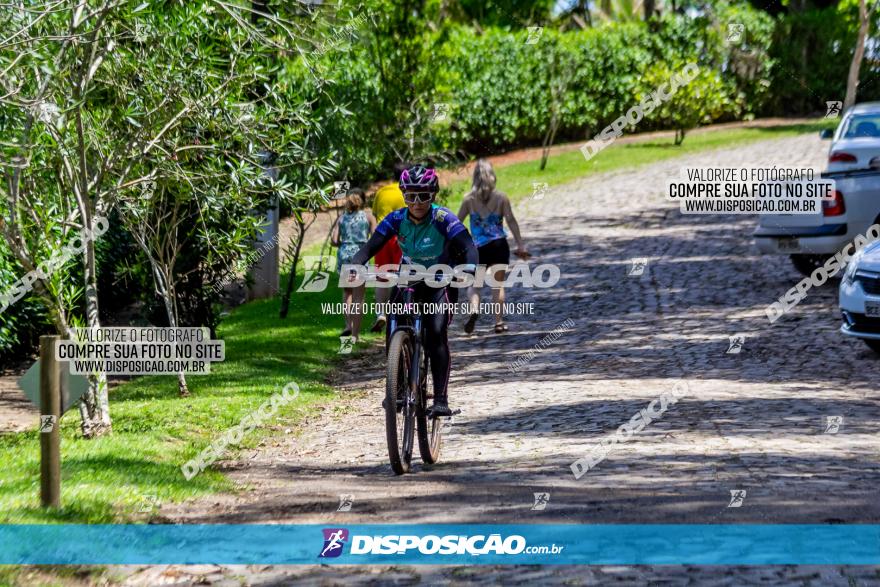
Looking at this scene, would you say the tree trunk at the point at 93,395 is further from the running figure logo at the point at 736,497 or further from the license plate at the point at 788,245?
the license plate at the point at 788,245

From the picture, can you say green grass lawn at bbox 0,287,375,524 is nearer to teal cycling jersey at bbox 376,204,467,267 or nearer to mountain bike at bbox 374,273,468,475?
mountain bike at bbox 374,273,468,475

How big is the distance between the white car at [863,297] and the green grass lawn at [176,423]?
17.3 feet

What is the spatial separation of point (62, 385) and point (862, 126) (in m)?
14.4

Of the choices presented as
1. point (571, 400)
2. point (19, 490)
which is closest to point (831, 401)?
point (571, 400)

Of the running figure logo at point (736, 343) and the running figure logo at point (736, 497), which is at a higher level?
the running figure logo at point (736, 343)

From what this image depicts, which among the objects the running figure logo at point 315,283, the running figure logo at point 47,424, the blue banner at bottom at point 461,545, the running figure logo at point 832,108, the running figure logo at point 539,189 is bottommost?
the blue banner at bottom at point 461,545

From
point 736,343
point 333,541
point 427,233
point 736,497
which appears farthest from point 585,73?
point 333,541

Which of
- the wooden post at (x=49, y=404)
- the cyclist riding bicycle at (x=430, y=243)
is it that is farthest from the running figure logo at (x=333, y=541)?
the cyclist riding bicycle at (x=430, y=243)

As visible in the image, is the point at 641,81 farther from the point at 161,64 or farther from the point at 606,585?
the point at 606,585

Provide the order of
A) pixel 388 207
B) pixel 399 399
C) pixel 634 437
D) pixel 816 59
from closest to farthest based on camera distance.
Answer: pixel 399 399
pixel 634 437
pixel 388 207
pixel 816 59

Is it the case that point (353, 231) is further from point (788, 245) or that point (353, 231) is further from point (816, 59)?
point (816, 59)

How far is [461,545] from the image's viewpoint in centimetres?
732

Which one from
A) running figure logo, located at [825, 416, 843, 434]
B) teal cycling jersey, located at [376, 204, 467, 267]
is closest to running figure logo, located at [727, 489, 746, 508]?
running figure logo, located at [825, 416, 843, 434]

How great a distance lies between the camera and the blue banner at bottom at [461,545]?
6.97 metres
